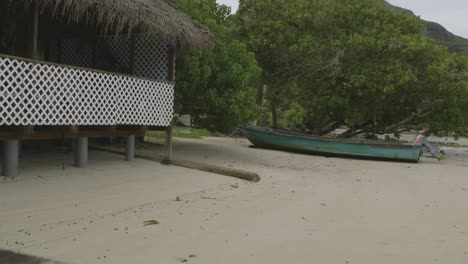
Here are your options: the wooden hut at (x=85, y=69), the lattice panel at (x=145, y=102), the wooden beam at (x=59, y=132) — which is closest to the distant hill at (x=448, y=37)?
the wooden hut at (x=85, y=69)

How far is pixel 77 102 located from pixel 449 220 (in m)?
6.11

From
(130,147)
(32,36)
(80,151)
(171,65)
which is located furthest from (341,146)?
(32,36)

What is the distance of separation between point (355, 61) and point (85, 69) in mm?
11667

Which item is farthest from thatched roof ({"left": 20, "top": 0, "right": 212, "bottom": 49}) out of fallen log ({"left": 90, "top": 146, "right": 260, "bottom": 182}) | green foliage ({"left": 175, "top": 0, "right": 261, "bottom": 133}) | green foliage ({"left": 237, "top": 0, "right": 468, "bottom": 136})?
green foliage ({"left": 237, "top": 0, "right": 468, "bottom": 136})

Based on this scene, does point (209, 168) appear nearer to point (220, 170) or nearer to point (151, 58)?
point (220, 170)

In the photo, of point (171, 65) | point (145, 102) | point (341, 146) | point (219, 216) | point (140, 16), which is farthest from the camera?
point (341, 146)

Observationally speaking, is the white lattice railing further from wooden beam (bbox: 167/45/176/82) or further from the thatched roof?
the thatched roof

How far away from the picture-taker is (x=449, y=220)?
21.3ft

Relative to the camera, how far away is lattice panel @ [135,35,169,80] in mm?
10477

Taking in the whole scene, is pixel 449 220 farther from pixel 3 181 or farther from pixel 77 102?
pixel 3 181

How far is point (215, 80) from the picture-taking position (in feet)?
39.9

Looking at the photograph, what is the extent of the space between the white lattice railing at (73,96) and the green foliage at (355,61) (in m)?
8.55

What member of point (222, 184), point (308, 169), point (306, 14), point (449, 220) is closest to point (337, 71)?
point (306, 14)

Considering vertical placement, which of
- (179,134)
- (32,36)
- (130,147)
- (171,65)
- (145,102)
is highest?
(32,36)
